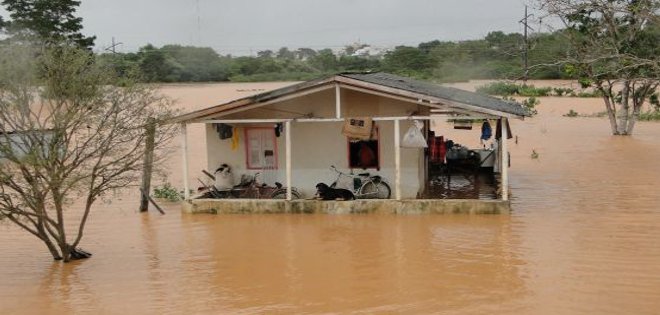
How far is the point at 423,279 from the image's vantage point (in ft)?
36.4

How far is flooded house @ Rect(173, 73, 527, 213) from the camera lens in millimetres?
15617

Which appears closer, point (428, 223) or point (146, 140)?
point (146, 140)

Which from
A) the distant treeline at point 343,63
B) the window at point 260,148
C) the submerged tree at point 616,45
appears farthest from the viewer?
the distant treeline at point 343,63

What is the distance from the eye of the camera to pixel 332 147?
55.8ft

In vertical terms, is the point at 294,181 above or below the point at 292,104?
below

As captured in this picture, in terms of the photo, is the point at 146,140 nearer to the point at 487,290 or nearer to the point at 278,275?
the point at 278,275

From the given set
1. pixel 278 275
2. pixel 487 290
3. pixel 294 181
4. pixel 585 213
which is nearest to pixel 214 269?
pixel 278 275

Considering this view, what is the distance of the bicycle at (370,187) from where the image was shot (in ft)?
54.1

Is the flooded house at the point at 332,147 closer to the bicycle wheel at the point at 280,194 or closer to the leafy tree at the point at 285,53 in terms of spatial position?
the bicycle wheel at the point at 280,194

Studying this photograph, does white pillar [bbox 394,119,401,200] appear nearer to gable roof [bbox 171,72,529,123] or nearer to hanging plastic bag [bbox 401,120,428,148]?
hanging plastic bag [bbox 401,120,428,148]

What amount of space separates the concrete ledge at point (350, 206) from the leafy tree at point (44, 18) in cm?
3499

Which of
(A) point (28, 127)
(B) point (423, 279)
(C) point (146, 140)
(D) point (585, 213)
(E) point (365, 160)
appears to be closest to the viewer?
(B) point (423, 279)

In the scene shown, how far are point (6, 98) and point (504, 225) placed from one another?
9.46 metres

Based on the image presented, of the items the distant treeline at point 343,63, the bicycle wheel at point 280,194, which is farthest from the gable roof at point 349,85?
the distant treeline at point 343,63
